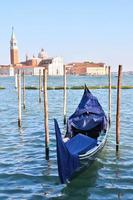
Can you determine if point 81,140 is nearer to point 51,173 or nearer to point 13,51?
point 51,173

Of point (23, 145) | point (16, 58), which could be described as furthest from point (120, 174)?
point (16, 58)

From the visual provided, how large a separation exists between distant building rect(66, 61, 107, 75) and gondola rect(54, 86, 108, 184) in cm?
12570

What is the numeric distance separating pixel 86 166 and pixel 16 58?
442ft

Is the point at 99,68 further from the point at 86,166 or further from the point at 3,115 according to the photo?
the point at 86,166

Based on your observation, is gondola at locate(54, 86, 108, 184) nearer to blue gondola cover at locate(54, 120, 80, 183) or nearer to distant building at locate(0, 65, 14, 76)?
blue gondola cover at locate(54, 120, 80, 183)

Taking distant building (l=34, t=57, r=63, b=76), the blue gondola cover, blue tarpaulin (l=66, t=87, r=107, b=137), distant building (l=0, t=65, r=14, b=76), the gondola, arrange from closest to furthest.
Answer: the blue gondola cover
the gondola
blue tarpaulin (l=66, t=87, r=107, b=137)
distant building (l=0, t=65, r=14, b=76)
distant building (l=34, t=57, r=63, b=76)

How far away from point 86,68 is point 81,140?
13462 cm

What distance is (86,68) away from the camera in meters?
144

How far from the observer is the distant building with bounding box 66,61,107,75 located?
14000 cm

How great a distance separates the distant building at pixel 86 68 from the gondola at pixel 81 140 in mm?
125701

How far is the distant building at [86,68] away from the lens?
5512 inches

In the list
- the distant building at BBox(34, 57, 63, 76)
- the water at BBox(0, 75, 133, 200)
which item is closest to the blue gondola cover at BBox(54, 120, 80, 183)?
the water at BBox(0, 75, 133, 200)

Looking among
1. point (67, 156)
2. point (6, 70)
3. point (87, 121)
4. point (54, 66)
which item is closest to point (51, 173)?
point (67, 156)

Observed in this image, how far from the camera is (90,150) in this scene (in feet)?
30.1
